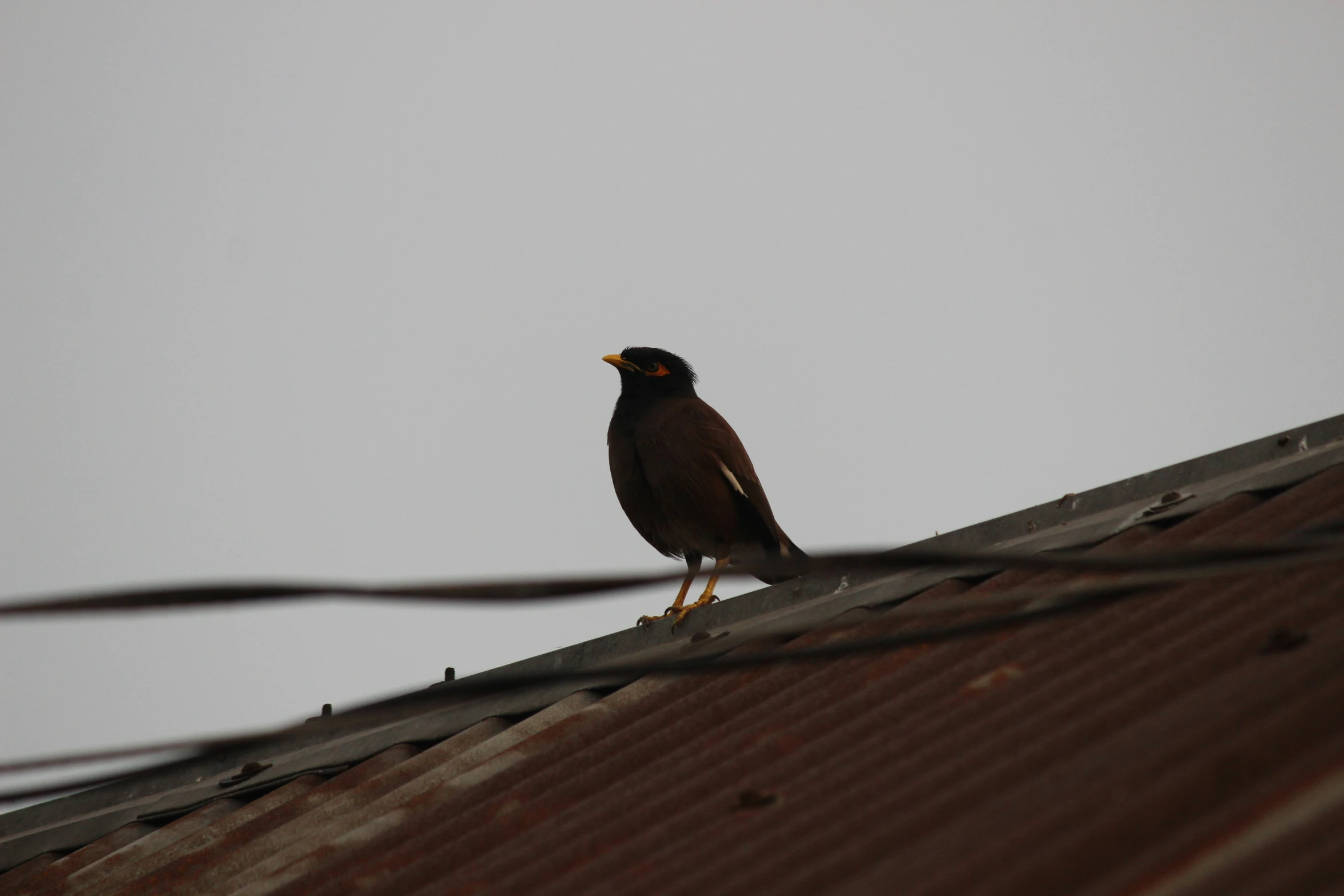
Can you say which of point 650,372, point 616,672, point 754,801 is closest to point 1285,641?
point 754,801

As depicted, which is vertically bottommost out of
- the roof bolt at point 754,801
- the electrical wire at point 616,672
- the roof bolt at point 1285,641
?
the roof bolt at point 754,801

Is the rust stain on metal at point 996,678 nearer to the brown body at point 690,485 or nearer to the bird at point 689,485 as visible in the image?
the bird at point 689,485

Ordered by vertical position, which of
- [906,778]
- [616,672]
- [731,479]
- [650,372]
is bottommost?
[906,778]

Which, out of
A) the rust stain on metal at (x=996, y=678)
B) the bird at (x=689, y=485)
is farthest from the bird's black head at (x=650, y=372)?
the rust stain on metal at (x=996, y=678)

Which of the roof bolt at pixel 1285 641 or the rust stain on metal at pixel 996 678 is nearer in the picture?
the roof bolt at pixel 1285 641

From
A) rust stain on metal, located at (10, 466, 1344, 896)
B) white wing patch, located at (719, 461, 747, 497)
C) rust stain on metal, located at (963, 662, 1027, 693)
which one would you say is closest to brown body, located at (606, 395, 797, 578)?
white wing patch, located at (719, 461, 747, 497)

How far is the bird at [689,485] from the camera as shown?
5430mm

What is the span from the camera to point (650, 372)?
19.9 feet

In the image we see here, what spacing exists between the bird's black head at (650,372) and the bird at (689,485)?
14 centimetres

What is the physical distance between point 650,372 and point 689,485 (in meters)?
0.84

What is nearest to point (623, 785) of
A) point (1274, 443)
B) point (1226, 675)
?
point (1226, 675)

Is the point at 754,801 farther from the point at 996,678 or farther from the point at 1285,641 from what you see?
the point at 1285,641

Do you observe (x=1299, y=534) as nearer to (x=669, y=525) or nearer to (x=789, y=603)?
(x=789, y=603)

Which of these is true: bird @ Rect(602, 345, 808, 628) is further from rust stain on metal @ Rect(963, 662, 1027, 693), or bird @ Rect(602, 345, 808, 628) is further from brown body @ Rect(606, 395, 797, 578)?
rust stain on metal @ Rect(963, 662, 1027, 693)
